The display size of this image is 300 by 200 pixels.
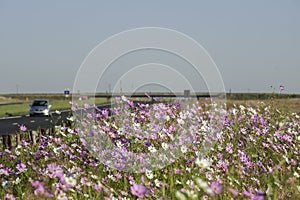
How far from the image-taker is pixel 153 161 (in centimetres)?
575

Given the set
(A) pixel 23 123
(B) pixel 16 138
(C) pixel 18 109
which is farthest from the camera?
(C) pixel 18 109

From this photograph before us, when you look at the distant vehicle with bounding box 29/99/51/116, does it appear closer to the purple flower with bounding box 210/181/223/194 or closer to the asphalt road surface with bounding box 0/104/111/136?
the asphalt road surface with bounding box 0/104/111/136

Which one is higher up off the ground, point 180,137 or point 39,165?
point 180,137

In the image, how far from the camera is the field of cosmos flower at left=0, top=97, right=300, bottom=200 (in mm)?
4535

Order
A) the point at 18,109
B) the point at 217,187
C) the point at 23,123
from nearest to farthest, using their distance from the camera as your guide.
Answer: the point at 217,187 → the point at 23,123 → the point at 18,109

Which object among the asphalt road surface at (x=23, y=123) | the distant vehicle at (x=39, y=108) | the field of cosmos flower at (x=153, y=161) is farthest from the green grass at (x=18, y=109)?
the field of cosmos flower at (x=153, y=161)

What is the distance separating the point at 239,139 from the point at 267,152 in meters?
1.03

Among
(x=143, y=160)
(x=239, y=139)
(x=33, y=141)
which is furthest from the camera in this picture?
(x=33, y=141)

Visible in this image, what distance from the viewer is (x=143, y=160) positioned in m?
5.65

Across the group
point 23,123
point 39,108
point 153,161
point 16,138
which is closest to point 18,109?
point 39,108

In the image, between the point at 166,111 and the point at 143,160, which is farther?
the point at 166,111

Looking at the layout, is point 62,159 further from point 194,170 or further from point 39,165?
point 194,170

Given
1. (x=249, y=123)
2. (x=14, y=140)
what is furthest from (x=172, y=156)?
(x=14, y=140)

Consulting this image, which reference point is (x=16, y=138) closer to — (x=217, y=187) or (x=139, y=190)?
(x=139, y=190)
